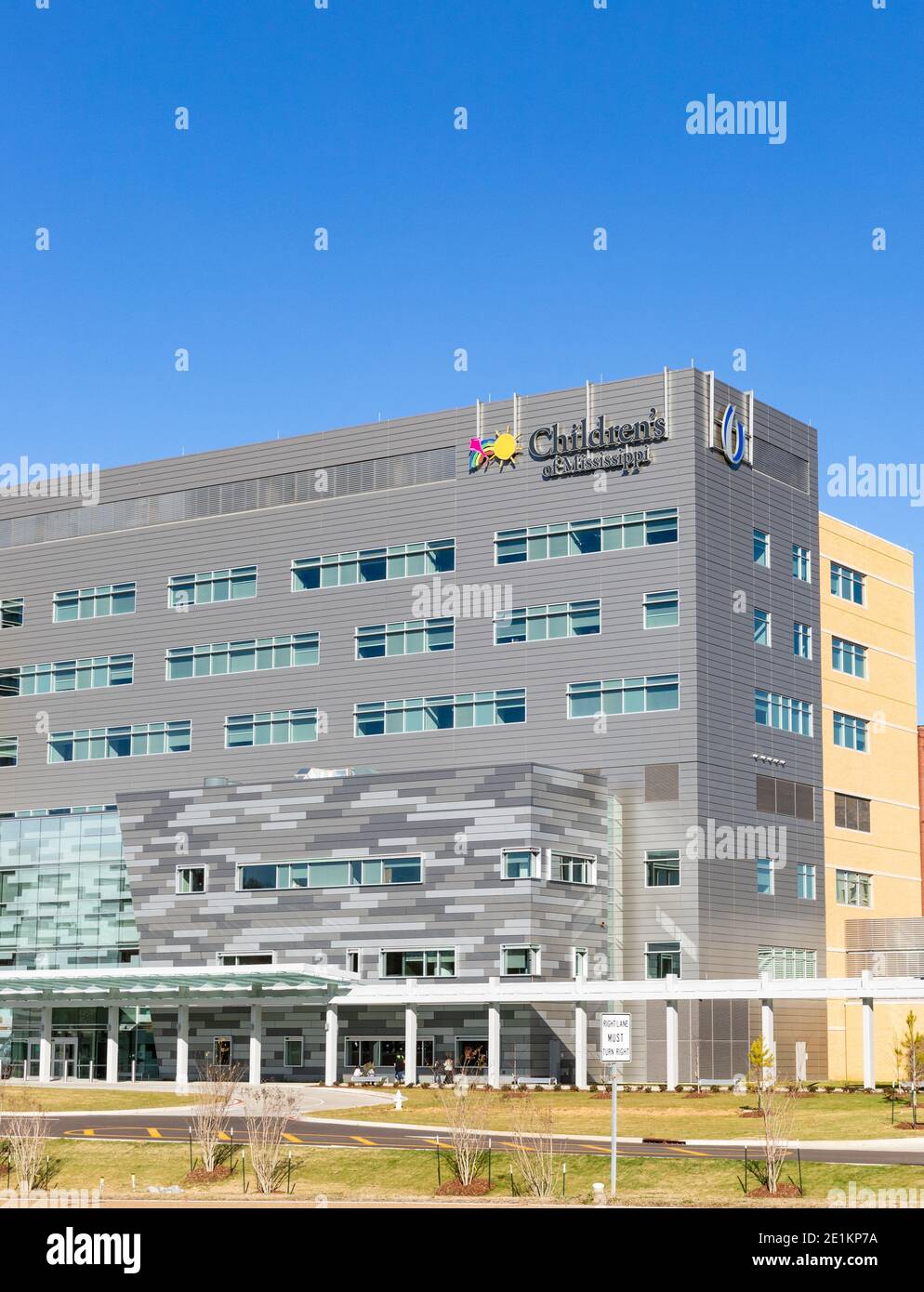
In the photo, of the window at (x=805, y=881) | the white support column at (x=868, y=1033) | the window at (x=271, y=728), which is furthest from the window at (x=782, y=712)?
the window at (x=271, y=728)

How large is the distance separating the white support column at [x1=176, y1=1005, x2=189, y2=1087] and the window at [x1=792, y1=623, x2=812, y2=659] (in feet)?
115

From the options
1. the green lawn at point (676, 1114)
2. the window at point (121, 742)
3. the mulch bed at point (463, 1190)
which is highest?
the window at point (121, 742)

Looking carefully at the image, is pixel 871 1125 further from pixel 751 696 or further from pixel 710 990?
pixel 751 696

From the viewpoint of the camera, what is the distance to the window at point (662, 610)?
83312 mm

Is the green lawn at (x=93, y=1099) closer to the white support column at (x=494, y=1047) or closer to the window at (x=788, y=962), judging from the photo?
the white support column at (x=494, y=1047)

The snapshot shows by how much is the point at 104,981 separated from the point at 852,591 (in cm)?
4505

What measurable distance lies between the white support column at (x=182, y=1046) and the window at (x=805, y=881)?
30584mm

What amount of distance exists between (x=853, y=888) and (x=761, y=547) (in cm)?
1996

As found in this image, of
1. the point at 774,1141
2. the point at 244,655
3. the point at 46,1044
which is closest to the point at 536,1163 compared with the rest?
the point at 774,1141

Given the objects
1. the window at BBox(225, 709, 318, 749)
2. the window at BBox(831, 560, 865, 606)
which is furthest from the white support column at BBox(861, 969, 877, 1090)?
the window at BBox(225, 709, 318, 749)

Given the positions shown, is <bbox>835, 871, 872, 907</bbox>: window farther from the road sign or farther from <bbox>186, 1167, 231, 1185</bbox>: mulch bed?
the road sign

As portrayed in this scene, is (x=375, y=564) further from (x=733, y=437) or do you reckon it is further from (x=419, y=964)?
(x=419, y=964)

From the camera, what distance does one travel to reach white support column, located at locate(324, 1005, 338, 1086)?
77438mm

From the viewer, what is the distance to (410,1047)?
76.2 metres
